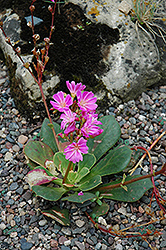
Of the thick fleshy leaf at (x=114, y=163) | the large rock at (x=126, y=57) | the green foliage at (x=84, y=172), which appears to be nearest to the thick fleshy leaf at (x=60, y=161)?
the green foliage at (x=84, y=172)

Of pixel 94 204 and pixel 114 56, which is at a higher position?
pixel 114 56

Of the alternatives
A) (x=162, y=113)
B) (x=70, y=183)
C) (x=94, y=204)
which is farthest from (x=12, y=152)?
(x=162, y=113)

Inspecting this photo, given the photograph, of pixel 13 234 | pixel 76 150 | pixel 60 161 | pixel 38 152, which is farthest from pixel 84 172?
pixel 13 234

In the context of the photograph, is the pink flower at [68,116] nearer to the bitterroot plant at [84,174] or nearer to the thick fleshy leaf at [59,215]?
the bitterroot plant at [84,174]

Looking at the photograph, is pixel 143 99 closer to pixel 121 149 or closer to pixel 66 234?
pixel 121 149

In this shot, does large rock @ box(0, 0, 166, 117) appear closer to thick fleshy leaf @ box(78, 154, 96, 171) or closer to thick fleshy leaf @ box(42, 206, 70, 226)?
thick fleshy leaf @ box(78, 154, 96, 171)
